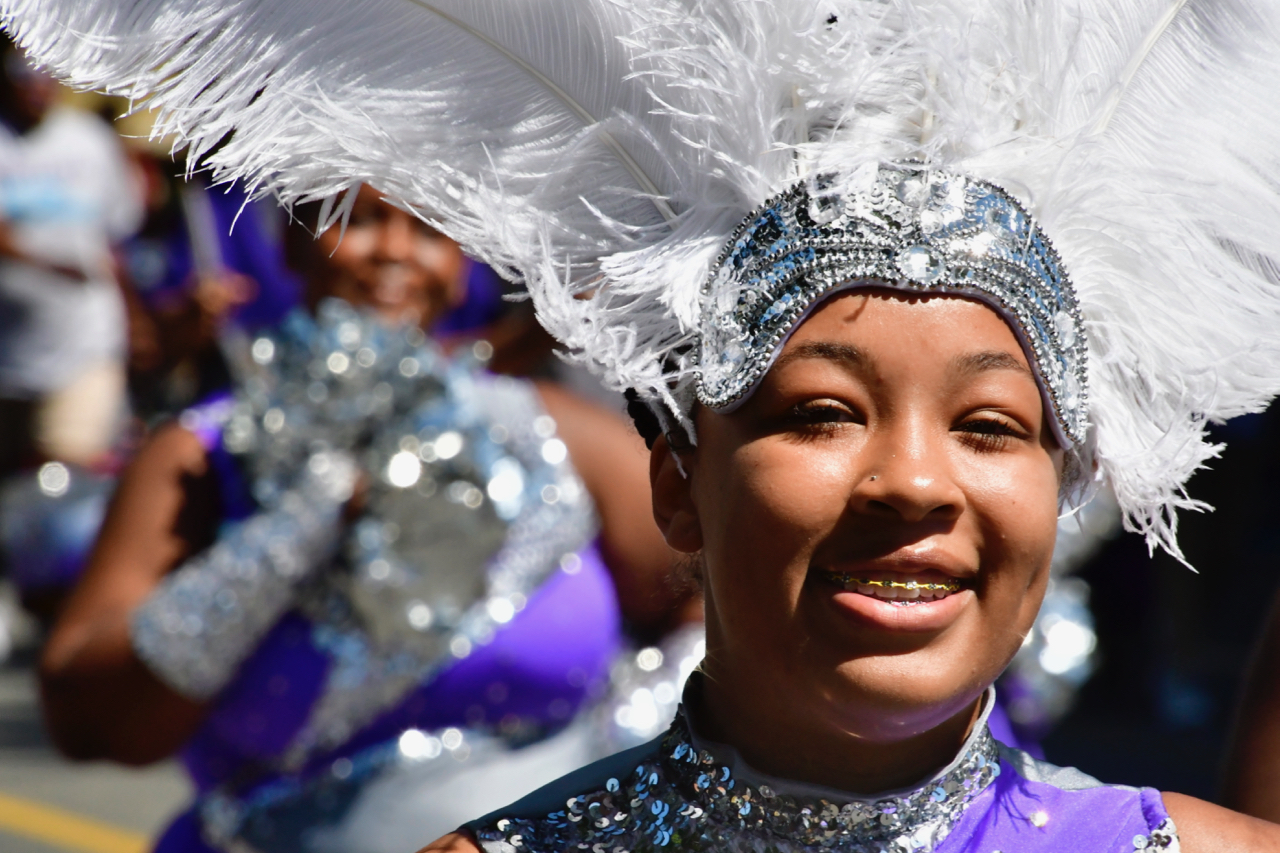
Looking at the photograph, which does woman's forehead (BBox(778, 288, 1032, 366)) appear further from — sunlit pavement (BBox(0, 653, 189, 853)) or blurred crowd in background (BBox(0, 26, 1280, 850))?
sunlit pavement (BBox(0, 653, 189, 853))

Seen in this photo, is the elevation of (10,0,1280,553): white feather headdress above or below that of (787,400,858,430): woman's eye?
above

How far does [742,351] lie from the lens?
4.67 feet

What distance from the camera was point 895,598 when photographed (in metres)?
1.37

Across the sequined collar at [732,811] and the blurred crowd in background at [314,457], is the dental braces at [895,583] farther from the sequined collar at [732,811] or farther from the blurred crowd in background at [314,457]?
the blurred crowd in background at [314,457]

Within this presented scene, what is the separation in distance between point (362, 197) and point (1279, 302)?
1774 mm

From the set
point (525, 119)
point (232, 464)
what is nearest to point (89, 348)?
point (232, 464)

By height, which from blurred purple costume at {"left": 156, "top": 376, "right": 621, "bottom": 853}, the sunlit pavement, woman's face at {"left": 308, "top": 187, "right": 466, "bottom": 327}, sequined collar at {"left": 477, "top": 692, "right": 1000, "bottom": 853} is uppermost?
sequined collar at {"left": 477, "top": 692, "right": 1000, "bottom": 853}

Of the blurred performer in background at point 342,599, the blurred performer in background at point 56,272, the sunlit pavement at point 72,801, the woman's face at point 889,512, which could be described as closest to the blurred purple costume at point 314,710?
the blurred performer in background at point 342,599

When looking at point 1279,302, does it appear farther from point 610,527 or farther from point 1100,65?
point 610,527

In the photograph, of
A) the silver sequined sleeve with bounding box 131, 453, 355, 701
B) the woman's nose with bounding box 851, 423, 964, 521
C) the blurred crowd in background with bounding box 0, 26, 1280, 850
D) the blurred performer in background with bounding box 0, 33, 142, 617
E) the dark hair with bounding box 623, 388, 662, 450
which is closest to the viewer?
the woman's nose with bounding box 851, 423, 964, 521

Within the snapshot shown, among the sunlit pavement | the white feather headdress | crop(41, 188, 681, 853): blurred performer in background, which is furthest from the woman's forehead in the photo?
the sunlit pavement

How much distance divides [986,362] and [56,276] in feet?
22.3

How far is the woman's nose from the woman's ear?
0.25m

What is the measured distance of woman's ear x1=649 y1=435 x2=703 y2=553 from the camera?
5.10 feet
